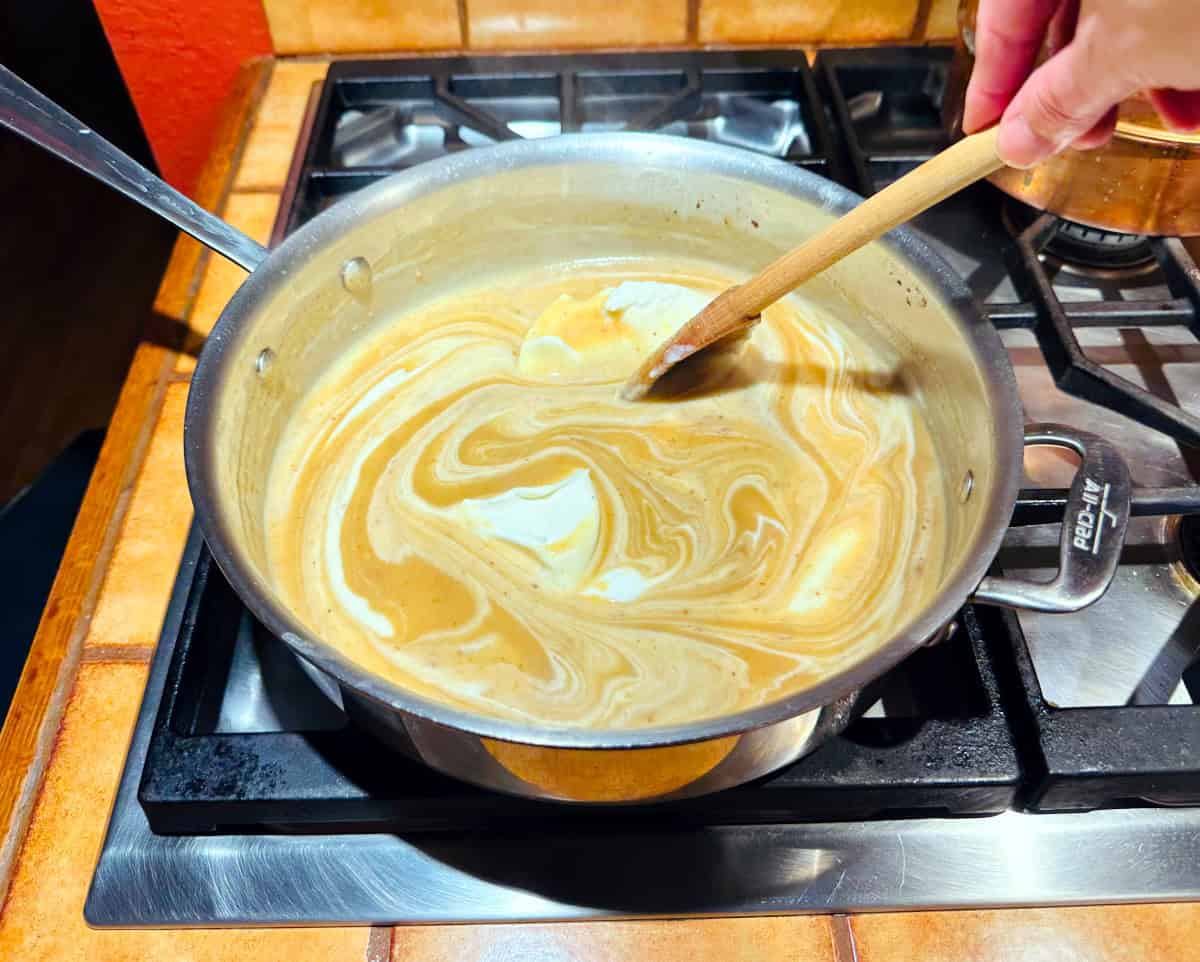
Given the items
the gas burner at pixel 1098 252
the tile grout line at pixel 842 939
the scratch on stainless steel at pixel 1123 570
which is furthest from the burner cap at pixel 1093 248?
the tile grout line at pixel 842 939

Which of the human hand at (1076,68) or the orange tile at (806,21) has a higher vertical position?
Answer: the human hand at (1076,68)

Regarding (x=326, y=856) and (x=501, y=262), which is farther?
(x=501, y=262)

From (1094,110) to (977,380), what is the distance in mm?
302

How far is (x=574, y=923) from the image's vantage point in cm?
90

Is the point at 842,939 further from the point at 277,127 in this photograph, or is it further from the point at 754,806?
the point at 277,127

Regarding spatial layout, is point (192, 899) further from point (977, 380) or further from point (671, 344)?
point (977, 380)

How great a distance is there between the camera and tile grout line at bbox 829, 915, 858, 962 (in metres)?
0.88

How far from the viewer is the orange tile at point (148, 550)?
1.08 metres

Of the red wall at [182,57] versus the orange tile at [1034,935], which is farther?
the red wall at [182,57]

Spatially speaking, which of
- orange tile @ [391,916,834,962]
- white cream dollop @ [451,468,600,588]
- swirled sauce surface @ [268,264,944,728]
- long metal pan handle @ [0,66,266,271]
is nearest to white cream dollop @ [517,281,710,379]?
swirled sauce surface @ [268,264,944,728]

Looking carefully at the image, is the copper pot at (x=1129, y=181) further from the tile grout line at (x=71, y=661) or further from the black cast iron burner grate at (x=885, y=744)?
the tile grout line at (x=71, y=661)

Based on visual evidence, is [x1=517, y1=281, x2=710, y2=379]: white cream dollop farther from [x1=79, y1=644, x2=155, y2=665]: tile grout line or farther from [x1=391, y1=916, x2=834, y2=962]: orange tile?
[x1=391, y1=916, x2=834, y2=962]: orange tile

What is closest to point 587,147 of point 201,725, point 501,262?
point 501,262

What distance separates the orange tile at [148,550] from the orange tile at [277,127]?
46 centimetres
